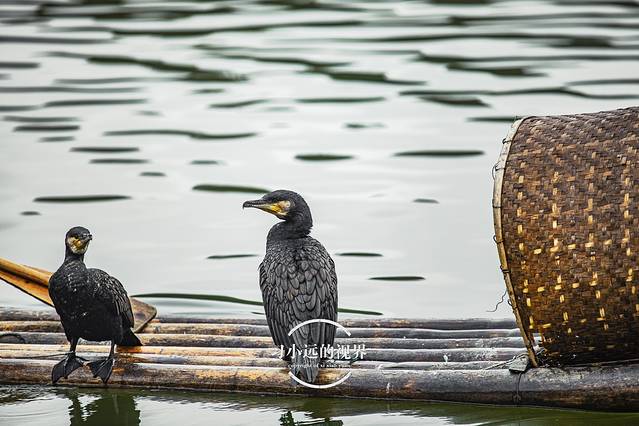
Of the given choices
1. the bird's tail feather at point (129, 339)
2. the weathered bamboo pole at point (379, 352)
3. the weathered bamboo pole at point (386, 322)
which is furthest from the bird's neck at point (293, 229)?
the bird's tail feather at point (129, 339)

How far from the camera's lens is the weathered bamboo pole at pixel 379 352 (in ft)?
22.5

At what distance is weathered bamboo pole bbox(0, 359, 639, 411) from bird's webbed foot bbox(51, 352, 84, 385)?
4 cm

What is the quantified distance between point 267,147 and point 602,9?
9242 mm

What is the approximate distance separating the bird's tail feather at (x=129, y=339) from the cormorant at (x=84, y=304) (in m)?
0.14

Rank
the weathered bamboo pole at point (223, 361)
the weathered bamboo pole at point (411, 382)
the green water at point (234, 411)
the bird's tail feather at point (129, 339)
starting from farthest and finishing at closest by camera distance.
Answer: the bird's tail feather at point (129, 339) → the weathered bamboo pole at point (223, 361) → the green water at point (234, 411) → the weathered bamboo pole at point (411, 382)


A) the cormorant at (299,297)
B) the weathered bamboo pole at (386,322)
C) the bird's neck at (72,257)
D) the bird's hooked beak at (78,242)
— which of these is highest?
the bird's hooked beak at (78,242)

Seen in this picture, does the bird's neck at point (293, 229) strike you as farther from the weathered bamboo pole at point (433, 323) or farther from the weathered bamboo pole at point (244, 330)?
the weathered bamboo pole at point (433, 323)

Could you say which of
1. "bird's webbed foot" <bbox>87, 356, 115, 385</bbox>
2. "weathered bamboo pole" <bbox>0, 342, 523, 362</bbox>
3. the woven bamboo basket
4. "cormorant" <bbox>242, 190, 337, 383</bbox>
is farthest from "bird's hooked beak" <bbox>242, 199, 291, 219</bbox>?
the woven bamboo basket

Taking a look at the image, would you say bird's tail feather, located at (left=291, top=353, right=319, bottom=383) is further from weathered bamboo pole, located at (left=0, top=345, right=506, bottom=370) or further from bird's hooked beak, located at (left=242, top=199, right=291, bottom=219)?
bird's hooked beak, located at (left=242, top=199, right=291, bottom=219)

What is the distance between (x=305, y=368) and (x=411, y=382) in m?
0.54

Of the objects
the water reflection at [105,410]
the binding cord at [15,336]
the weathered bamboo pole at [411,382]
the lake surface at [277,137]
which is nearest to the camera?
the weathered bamboo pole at [411,382]

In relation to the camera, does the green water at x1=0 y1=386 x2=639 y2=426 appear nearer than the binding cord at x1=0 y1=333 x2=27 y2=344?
Yes

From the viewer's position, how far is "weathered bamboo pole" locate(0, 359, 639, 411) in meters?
6.26

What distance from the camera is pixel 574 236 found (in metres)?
6.18
